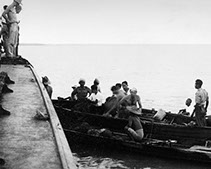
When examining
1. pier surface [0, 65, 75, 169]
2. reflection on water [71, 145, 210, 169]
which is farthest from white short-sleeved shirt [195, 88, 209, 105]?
pier surface [0, 65, 75, 169]

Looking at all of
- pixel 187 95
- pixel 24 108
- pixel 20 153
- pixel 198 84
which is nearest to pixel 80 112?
pixel 198 84

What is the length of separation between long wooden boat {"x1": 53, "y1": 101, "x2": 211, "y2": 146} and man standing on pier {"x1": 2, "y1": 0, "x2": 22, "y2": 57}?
13.5ft

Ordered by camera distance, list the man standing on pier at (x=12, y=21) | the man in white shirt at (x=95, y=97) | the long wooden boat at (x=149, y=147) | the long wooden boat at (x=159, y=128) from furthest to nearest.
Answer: the man standing on pier at (x=12, y=21) < the man in white shirt at (x=95, y=97) < the long wooden boat at (x=159, y=128) < the long wooden boat at (x=149, y=147)

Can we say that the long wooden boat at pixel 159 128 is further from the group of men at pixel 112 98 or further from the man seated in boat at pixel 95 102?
the man seated in boat at pixel 95 102

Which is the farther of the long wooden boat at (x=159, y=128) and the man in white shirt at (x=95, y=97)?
the man in white shirt at (x=95, y=97)

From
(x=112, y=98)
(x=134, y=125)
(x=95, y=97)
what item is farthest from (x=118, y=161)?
(x=95, y=97)

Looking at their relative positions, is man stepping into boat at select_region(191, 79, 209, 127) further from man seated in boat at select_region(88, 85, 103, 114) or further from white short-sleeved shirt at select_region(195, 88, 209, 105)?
man seated in boat at select_region(88, 85, 103, 114)

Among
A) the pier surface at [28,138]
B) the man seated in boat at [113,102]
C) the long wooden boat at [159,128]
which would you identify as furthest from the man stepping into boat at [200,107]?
the pier surface at [28,138]

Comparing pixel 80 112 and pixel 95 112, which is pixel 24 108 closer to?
pixel 80 112

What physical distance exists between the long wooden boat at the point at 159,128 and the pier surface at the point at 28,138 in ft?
13.9

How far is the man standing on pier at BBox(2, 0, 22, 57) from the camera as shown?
14008 millimetres

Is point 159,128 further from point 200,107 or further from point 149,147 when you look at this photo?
point 200,107

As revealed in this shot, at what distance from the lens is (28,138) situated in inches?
202

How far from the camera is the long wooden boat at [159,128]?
10828 mm
